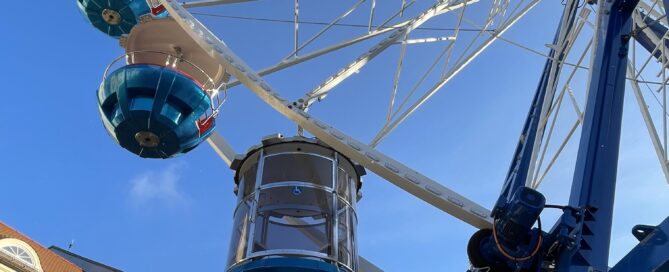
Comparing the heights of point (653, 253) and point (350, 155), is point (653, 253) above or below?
below

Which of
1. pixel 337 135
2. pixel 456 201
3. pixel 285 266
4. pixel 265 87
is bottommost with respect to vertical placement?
pixel 285 266

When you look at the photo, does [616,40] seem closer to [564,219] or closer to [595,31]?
[595,31]

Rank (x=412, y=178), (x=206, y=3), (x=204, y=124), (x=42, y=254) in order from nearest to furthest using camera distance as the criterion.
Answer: (x=412, y=178), (x=204, y=124), (x=206, y=3), (x=42, y=254)

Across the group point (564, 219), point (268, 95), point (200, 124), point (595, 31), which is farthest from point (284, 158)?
point (595, 31)

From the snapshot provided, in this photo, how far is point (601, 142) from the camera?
6418 mm

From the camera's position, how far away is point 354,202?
7.83 metres

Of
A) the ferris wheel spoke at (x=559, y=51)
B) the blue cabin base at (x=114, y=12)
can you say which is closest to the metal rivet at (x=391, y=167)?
the ferris wheel spoke at (x=559, y=51)

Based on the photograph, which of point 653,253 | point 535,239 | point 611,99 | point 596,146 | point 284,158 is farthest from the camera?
point 284,158

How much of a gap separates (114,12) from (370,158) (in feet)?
28.2

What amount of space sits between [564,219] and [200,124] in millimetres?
5483

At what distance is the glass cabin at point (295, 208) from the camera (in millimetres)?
6699

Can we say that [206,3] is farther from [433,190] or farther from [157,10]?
[433,190]

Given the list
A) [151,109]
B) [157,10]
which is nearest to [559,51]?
[151,109]

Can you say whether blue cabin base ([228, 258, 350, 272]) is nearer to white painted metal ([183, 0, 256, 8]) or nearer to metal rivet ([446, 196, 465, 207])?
metal rivet ([446, 196, 465, 207])
